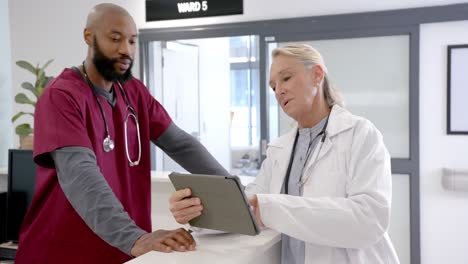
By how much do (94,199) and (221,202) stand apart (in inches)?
14.0

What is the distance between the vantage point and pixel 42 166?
137 cm

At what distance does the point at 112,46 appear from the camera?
4.82 ft

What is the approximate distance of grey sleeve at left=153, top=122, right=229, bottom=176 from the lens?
1752 mm

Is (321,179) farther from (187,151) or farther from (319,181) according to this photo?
(187,151)

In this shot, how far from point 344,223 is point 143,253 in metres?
0.46

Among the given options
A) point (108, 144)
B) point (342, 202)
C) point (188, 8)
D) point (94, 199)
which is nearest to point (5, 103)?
point (188, 8)

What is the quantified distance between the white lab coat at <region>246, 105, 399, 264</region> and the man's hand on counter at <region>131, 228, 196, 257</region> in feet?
0.63

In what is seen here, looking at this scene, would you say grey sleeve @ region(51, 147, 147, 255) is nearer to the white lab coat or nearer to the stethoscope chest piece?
the stethoscope chest piece

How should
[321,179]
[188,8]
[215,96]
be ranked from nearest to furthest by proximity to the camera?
[321,179]
[188,8]
[215,96]

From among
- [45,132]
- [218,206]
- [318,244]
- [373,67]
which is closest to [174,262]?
[218,206]

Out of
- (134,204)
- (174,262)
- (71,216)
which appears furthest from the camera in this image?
(134,204)

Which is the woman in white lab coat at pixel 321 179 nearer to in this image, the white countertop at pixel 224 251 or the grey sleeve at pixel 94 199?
the white countertop at pixel 224 251

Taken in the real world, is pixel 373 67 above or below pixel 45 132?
above

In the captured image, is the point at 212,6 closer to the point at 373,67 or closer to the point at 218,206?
the point at 373,67
